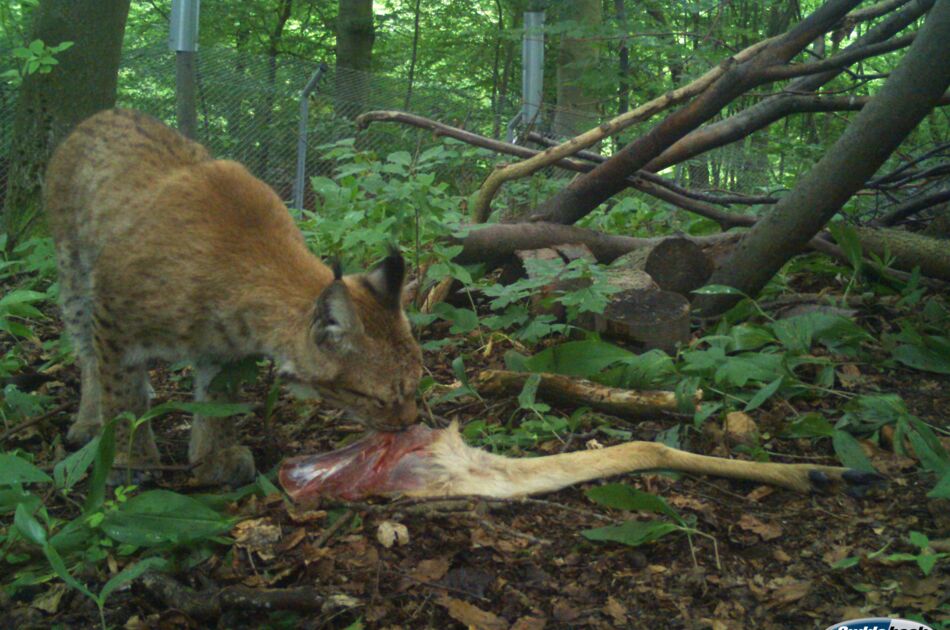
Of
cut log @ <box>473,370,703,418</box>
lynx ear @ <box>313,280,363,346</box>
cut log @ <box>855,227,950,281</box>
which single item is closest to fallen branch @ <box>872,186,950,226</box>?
cut log @ <box>855,227,950,281</box>

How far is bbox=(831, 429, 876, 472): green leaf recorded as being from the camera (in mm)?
3461

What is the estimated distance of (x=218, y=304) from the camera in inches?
156

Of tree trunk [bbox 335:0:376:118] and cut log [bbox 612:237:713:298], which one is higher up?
tree trunk [bbox 335:0:376:118]

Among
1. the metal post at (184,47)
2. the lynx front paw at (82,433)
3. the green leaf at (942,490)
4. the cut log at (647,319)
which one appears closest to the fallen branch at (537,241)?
the cut log at (647,319)

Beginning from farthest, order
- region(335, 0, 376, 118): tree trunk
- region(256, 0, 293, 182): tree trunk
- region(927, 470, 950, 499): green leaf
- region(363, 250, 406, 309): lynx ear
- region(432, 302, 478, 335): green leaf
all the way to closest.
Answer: region(335, 0, 376, 118): tree trunk → region(256, 0, 293, 182): tree trunk → region(432, 302, 478, 335): green leaf → region(363, 250, 406, 309): lynx ear → region(927, 470, 950, 499): green leaf

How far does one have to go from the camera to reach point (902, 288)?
5.29 meters

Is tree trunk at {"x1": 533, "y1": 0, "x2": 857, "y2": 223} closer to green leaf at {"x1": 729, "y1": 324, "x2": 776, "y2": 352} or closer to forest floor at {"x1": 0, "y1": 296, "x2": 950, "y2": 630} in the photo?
green leaf at {"x1": 729, "y1": 324, "x2": 776, "y2": 352}

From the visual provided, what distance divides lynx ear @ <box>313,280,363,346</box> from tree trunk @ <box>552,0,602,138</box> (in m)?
7.86

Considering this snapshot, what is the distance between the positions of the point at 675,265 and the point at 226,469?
2.88 meters

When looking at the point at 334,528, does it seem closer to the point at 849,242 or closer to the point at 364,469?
the point at 364,469

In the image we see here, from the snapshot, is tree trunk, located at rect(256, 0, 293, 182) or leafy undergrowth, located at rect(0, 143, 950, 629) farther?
tree trunk, located at rect(256, 0, 293, 182)

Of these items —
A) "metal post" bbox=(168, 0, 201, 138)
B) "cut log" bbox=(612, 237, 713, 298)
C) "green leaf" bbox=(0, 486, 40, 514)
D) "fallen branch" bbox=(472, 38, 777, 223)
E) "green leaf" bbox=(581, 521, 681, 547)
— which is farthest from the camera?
"metal post" bbox=(168, 0, 201, 138)

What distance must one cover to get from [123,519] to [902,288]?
4.37m

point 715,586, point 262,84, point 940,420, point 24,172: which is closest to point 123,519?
point 715,586
